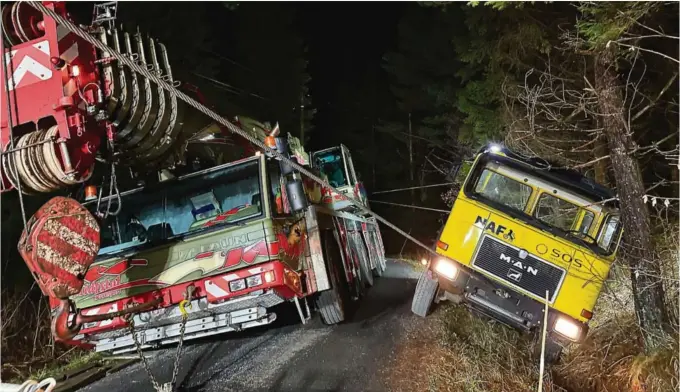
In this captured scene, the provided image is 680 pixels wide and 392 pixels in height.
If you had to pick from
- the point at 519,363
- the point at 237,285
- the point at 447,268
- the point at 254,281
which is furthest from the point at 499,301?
the point at 237,285

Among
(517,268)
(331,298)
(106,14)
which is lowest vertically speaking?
(331,298)

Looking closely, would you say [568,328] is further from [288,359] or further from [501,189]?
[288,359]

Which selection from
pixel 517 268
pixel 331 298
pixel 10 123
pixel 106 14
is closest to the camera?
pixel 10 123

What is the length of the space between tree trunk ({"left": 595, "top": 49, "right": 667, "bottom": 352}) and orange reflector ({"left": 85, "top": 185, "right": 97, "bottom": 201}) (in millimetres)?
5607

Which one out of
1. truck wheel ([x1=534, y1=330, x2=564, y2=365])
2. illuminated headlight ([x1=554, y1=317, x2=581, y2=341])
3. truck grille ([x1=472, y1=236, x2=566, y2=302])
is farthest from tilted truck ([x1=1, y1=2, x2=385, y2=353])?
illuminated headlight ([x1=554, y1=317, x2=581, y2=341])

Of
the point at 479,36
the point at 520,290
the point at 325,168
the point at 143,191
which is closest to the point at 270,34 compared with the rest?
the point at 325,168

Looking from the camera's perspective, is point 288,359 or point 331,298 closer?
point 288,359

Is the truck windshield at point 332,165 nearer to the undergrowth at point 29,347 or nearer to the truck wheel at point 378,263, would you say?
the truck wheel at point 378,263

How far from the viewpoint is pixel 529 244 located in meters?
6.04

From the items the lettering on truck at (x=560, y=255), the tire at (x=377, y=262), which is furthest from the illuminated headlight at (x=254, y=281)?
the tire at (x=377, y=262)

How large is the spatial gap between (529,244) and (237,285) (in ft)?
11.1

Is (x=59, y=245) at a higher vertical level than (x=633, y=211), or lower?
lower

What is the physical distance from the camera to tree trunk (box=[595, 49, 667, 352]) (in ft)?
16.1

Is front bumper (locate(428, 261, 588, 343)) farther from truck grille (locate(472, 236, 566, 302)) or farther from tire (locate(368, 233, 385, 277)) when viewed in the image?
tire (locate(368, 233, 385, 277))
